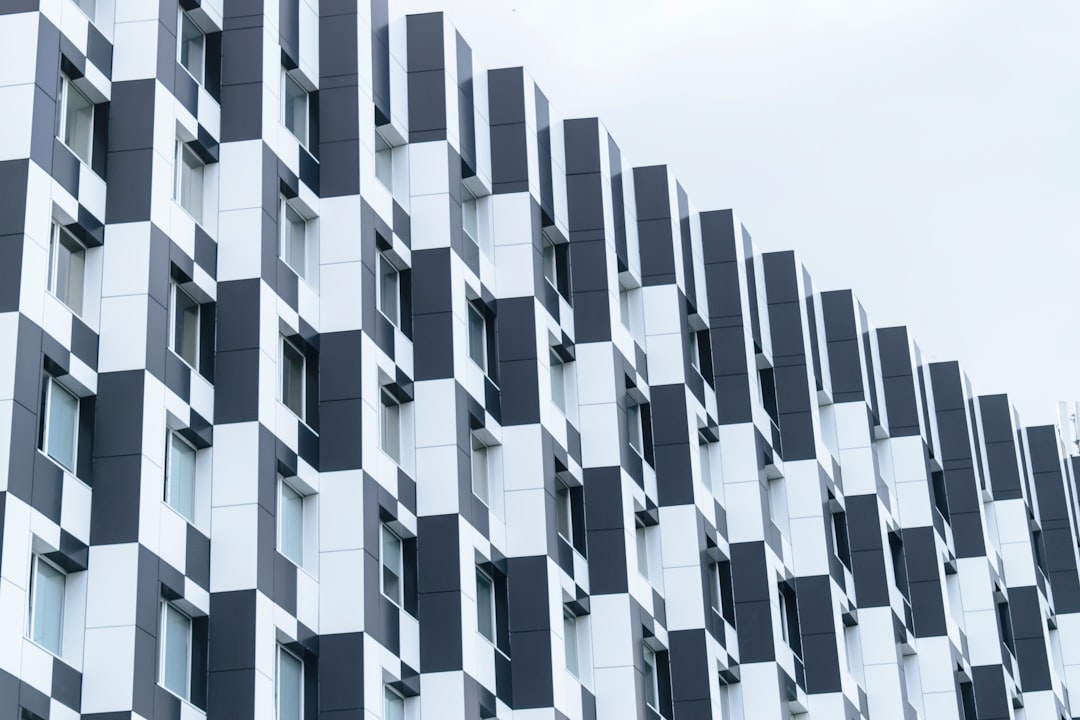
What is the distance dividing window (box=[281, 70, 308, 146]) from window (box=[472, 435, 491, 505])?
35.3 ft

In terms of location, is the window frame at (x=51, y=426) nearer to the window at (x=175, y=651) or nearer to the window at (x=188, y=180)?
the window at (x=175, y=651)

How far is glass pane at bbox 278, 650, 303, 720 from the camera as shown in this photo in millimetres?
54812

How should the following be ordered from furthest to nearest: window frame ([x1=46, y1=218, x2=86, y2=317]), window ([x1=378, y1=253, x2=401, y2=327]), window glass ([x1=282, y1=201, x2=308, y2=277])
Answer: window ([x1=378, y1=253, x2=401, y2=327])
window glass ([x1=282, y1=201, x2=308, y2=277])
window frame ([x1=46, y1=218, x2=86, y2=317])

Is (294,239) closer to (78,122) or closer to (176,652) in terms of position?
(78,122)

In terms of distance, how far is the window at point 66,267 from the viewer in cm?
5228

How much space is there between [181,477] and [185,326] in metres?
4.25

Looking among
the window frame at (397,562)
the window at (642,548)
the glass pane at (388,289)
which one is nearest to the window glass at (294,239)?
the glass pane at (388,289)

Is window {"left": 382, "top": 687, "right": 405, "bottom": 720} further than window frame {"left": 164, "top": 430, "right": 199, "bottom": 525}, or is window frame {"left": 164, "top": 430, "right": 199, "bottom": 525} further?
window {"left": 382, "top": 687, "right": 405, "bottom": 720}

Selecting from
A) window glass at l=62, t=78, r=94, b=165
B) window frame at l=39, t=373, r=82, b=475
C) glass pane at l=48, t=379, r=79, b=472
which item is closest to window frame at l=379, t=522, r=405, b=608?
window frame at l=39, t=373, r=82, b=475

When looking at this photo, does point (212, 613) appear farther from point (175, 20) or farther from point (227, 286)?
point (175, 20)

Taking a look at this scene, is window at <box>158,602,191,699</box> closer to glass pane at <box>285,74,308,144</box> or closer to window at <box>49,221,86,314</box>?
window at <box>49,221,86,314</box>

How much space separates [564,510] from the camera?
2805 inches

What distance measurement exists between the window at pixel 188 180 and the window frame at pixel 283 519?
7.34 metres

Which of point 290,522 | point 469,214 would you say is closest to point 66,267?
point 290,522
